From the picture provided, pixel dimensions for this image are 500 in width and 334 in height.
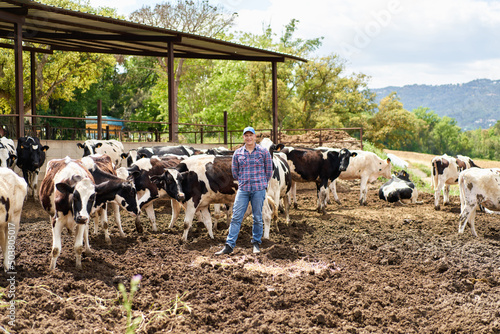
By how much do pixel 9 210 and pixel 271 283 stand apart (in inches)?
138

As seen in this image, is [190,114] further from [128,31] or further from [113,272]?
[113,272]

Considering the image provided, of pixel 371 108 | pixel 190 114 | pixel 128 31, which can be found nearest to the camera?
pixel 128 31

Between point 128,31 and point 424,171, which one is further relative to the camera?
point 424,171

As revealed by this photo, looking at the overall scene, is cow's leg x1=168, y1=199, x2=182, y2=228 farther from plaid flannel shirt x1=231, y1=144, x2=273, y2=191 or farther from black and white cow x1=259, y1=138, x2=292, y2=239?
plaid flannel shirt x1=231, y1=144, x2=273, y2=191

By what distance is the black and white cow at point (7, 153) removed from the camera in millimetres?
11654

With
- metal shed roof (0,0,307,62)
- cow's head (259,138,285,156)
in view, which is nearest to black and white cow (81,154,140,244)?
cow's head (259,138,285,156)

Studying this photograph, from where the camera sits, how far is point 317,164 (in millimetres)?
13141

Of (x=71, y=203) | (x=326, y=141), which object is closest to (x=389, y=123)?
(x=326, y=141)

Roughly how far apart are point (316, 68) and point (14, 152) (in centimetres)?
2716

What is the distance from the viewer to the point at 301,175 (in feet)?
43.1

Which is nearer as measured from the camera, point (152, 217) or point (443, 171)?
point (152, 217)

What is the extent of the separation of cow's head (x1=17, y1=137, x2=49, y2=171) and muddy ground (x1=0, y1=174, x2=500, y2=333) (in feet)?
13.3

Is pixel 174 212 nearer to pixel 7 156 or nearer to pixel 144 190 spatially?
pixel 144 190

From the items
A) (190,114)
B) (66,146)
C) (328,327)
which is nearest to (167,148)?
(66,146)
